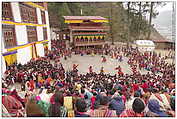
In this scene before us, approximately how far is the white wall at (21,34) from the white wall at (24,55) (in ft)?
2.06

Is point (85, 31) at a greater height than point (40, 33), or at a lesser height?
greater

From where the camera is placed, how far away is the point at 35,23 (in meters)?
16.5

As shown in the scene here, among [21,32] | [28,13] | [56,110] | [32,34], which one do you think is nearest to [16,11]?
[21,32]

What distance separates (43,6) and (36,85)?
14548 millimetres

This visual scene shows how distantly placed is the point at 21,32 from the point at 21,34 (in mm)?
169

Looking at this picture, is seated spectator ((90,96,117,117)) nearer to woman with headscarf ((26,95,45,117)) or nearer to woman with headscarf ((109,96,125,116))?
woman with headscarf ((109,96,125,116))

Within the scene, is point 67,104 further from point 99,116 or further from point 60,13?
point 60,13

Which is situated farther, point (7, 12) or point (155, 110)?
point (7, 12)

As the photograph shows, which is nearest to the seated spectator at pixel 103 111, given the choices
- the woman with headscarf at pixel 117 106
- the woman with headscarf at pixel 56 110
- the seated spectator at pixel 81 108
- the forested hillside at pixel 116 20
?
the woman with headscarf at pixel 117 106

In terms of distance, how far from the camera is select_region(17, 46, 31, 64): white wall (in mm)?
12150

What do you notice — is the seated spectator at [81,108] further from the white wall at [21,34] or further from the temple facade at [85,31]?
the temple facade at [85,31]

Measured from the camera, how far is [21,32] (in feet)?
41.9

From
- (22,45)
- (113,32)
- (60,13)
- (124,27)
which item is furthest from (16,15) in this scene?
(124,27)

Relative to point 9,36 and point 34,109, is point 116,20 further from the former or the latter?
point 34,109
